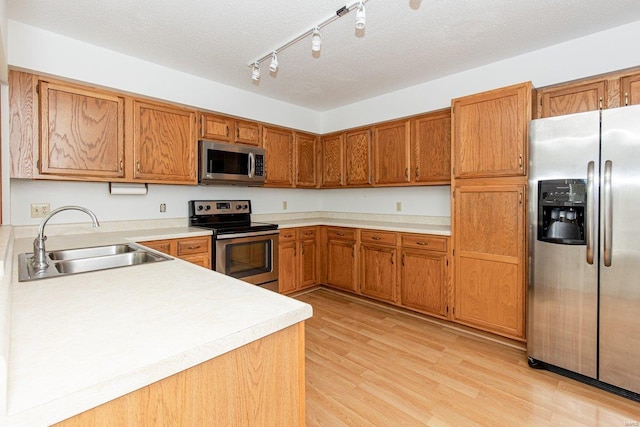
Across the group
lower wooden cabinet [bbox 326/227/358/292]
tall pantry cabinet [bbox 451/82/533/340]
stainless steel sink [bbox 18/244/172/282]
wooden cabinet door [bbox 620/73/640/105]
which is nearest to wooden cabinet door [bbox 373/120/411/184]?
tall pantry cabinet [bbox 451/82/533/340]

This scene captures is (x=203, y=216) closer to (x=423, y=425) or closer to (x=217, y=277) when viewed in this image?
(x=217, y=277)

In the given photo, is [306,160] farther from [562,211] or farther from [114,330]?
[114,330]

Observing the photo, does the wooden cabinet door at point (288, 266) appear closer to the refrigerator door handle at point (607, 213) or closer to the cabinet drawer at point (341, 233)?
the cabinet drawer at point (341, 233)

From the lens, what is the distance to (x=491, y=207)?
2580mm

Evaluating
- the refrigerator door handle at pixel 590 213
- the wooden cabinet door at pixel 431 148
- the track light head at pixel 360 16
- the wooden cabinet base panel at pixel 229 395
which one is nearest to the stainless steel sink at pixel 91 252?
the wooden cabinet base panel at pixel 229 395

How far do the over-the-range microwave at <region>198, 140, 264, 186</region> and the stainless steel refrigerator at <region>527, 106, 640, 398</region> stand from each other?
2.57 metres

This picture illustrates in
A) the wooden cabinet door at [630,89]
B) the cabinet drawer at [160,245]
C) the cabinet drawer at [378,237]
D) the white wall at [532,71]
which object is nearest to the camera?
the wooden cabinet door at [630,89]

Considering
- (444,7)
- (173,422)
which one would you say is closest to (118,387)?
(173,422)

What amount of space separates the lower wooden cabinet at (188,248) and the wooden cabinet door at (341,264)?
60.9 inches

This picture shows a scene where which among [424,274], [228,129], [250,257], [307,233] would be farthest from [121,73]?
[424,274]

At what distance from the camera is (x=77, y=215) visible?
8.77 ft

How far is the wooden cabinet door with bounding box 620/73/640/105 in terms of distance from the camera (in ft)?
7.11

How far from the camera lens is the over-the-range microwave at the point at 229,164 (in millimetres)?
3088

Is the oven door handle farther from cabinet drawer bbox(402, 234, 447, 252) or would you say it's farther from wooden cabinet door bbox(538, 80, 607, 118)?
wooden cabinet door bbox(538, 80, 607, 118)
